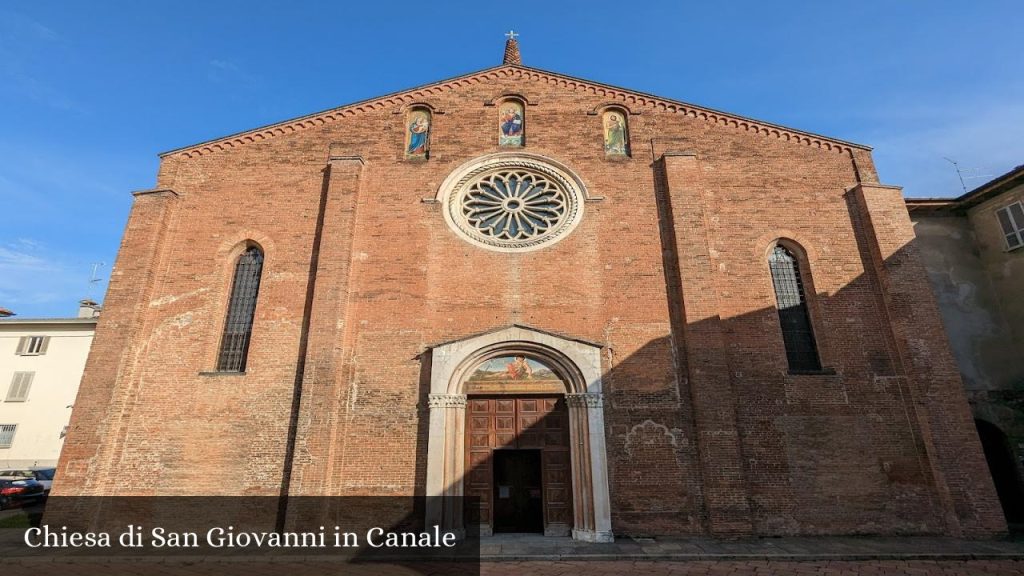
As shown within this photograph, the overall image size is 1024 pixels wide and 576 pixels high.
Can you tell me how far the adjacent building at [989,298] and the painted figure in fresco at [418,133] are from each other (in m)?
13.0

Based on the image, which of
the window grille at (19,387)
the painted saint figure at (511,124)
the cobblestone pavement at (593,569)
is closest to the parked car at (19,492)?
the window grille at (19,387)

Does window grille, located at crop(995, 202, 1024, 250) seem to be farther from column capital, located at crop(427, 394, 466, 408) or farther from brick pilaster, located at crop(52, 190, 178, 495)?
brick pilaster, located at crop(52, 190, 178, 495)

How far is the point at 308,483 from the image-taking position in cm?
1012

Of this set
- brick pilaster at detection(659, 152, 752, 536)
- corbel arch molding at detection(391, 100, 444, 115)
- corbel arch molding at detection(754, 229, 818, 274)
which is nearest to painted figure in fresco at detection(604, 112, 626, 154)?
brick pilaster at detection(659, 152, 752, 536)

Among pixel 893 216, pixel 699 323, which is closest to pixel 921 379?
pixel 893 216

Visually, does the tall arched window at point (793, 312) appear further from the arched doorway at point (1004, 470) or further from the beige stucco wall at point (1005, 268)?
the beige stucco wall at point (1005, 268)

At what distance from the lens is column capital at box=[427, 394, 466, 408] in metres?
10.6

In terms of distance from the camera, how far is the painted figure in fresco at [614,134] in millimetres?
13469

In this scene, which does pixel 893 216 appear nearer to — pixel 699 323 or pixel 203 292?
pixel 699 323

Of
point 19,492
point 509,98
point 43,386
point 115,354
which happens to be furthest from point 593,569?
point 43,386

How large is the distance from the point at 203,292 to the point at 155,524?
194 inches

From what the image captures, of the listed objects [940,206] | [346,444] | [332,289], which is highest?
[940,206]

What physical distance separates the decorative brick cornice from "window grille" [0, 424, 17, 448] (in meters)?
16.6

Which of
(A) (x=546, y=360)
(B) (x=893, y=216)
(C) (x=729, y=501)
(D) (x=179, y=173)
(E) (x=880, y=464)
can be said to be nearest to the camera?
(C) (x=729, y=501)
